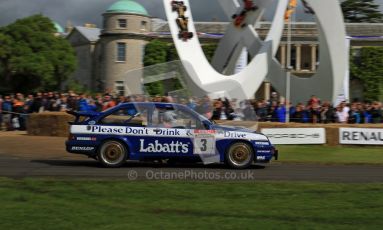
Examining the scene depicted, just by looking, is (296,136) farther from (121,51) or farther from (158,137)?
(121,51)

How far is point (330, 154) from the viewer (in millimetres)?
18250

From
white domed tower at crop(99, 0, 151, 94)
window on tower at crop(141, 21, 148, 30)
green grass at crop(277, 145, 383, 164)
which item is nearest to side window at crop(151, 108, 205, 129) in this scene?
green grass at crop(277, 145, 383, 164)

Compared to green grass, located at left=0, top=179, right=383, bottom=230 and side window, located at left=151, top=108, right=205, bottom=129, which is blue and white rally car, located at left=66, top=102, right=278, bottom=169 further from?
green grass, located at left=0, top=179, right=383, bottom=230

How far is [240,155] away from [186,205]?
5.19 meters

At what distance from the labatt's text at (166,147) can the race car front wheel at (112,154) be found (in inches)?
19.3

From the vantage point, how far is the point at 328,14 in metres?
28.8

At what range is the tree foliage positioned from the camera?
70.1 meters

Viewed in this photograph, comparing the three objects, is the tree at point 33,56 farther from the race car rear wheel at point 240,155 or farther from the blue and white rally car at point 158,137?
the race car rear wheel at point 240,155

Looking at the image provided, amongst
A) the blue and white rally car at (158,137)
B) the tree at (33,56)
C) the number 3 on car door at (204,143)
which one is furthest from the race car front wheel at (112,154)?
the tree at (33,56)

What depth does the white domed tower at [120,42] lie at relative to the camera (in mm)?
76500

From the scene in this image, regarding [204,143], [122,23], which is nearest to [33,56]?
[122,23]

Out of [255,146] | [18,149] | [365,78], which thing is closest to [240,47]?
[18,149]

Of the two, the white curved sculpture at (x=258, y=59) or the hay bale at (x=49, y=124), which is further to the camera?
the white curved sculpture at (x=258, y=59)

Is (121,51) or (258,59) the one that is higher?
(121,51)
